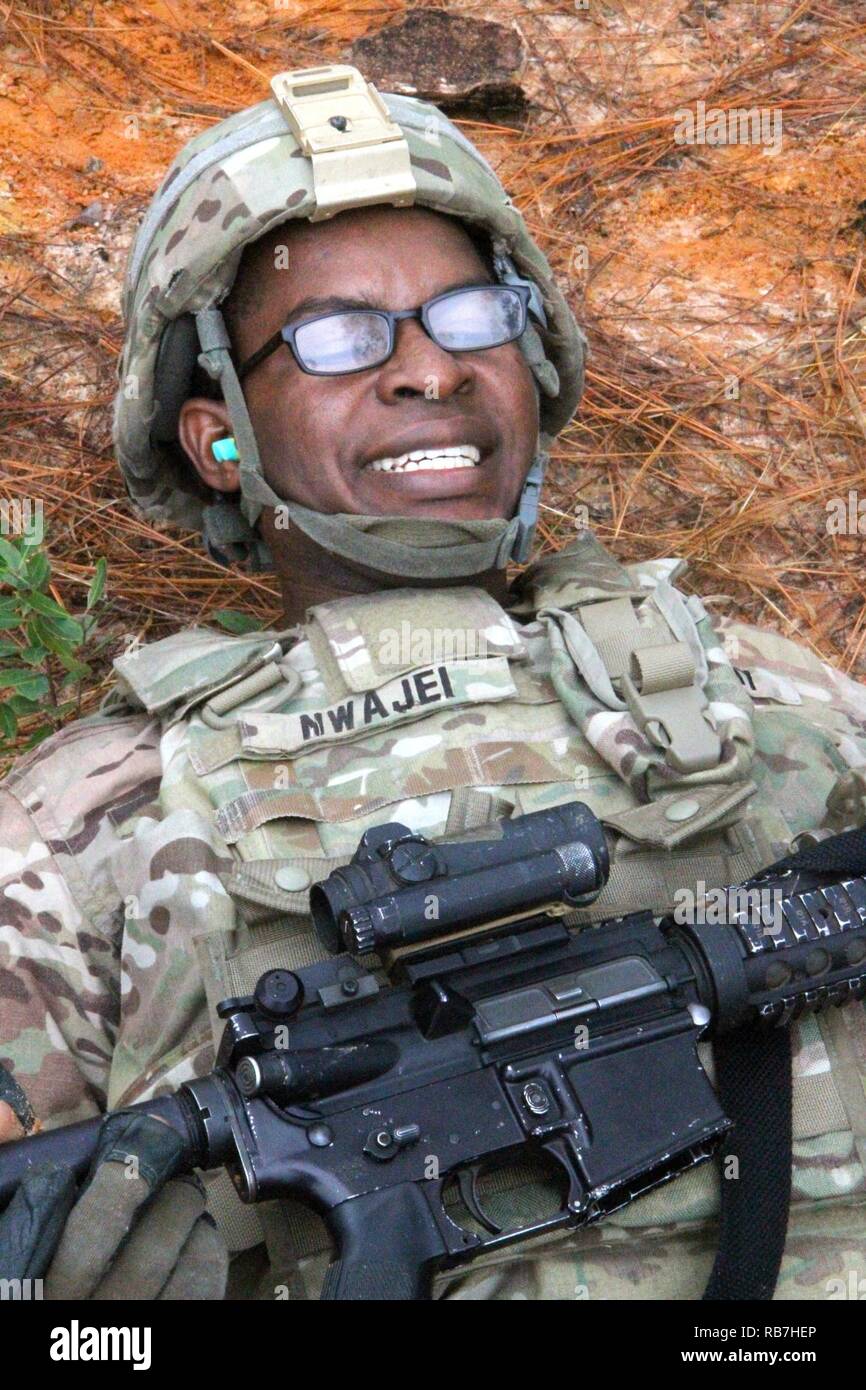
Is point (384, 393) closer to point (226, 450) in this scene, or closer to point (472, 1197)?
point (226, 450)

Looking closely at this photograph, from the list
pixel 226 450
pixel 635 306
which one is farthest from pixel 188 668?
pixel 635 306

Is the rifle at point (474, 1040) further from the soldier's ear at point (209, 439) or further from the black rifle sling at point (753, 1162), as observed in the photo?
the soldier's ear at point (209, 439)

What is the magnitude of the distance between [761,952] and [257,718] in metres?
1.16

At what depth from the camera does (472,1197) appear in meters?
2.72

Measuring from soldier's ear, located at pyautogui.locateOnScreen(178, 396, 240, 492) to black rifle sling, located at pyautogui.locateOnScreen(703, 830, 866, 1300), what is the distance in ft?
5.73

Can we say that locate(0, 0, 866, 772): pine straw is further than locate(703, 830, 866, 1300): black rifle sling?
Yes

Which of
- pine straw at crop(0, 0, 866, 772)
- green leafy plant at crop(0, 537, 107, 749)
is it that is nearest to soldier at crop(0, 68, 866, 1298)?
green leafy plant at crop(0, 537, 107, 749)

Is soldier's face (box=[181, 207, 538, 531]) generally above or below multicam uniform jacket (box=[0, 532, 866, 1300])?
above

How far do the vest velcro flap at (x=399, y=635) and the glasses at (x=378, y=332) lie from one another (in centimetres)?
52

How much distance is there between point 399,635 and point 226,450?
765mm

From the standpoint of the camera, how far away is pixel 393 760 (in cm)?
344

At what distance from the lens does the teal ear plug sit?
4.09m

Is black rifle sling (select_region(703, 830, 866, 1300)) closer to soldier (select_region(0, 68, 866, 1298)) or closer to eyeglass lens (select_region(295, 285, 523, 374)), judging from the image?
soldier (select_region(0, 68, 866, 1298))
